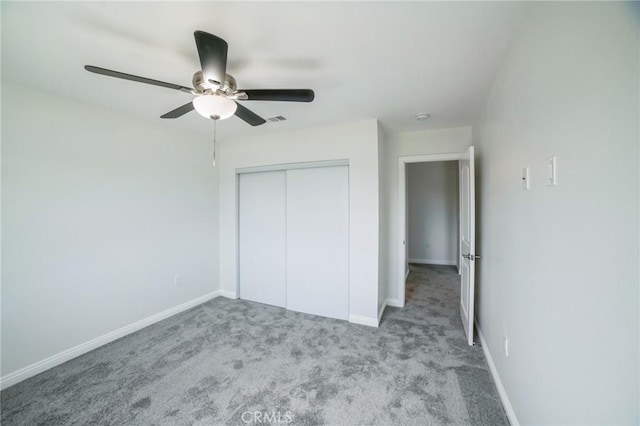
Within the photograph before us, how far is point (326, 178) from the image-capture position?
10.2ft

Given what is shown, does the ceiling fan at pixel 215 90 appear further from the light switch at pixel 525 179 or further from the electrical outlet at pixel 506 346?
the electrical outlet at pixel 506 346

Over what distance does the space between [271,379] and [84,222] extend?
2.34 meters

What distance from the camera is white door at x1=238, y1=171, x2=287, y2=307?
Result: 3418mm

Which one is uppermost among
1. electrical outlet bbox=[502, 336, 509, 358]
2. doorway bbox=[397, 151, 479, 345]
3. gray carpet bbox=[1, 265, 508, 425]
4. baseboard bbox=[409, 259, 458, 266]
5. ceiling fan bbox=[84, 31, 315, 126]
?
ceiling fan bbox=[84, 31, 315, 126]

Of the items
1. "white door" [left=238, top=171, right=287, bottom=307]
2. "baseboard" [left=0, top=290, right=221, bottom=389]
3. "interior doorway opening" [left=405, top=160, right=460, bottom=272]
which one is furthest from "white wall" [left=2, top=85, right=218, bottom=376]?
"interior doorway opening" [left=405, top=160, right=460, bottom=272]

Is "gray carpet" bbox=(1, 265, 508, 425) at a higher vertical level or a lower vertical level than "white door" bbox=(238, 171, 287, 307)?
lower

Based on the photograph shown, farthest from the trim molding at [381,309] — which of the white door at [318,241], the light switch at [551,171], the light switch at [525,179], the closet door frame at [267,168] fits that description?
the light switch at [551,171]

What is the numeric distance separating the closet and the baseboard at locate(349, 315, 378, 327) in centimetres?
11

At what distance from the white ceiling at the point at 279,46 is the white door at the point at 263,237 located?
1478 mm

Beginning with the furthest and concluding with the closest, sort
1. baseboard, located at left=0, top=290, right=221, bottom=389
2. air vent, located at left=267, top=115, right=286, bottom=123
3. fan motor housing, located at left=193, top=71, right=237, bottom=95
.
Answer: air vent, located at left=267, top=115, right=286, bottom=123, baseboard, located at left=0, top=290, right=221, bottom=389, fan motor housing, located at left=193, top=71, right=237, bottom=95

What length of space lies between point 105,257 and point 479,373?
371 centimetres

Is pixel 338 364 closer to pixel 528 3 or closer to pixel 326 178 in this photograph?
pixel 326 178

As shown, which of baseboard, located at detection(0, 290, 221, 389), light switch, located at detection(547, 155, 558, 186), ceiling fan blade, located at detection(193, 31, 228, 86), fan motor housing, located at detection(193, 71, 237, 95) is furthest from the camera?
baseboard, located at detection(0, 290, 221, 389)

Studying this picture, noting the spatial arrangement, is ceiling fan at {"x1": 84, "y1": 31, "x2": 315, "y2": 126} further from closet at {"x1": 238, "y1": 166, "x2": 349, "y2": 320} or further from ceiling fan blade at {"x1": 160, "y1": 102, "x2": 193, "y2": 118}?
closet at {"x1": 238, "y1": 166, "x2": 349, "y2": 320}
